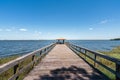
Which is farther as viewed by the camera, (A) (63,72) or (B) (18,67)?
(A) (63,72)

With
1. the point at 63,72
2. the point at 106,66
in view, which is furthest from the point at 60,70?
the point at 106,66

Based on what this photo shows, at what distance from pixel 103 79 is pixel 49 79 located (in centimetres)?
222

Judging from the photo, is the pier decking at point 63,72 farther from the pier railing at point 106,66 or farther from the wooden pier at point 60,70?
the pier railing at point 106,66

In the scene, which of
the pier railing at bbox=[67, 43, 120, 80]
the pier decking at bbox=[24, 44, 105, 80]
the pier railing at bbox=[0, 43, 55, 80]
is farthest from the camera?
the pier decking at bbox=[24, 44, 105, 80]

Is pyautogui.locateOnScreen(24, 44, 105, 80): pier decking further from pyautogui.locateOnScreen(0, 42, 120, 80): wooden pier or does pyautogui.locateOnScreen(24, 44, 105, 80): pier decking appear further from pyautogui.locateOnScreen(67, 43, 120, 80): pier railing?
pyautogui.locateOnScreen(67, 43, 120, 80): pier railing

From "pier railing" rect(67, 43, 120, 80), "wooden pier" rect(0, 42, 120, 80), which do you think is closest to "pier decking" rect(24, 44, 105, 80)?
"wooden pier" rect(0, 42, 120, 80)

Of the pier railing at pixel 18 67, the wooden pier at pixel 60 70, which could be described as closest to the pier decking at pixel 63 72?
the wooden pier at pixel 60 70

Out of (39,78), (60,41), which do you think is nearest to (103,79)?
(39,78)

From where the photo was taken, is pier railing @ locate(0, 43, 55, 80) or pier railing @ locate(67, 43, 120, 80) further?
pier railing @ locate(67, 43, 120, 80)

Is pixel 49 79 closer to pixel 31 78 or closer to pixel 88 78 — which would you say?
pixel 31 78

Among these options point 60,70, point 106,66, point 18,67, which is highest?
point 106,66

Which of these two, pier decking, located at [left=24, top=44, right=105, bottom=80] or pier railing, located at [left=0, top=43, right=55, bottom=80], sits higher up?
pier railing, located at [left=0, top=43, right=55, bottom=80]

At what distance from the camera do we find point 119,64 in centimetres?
472

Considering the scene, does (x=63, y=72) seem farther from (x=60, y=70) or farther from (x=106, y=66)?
(x=106, y=66)
